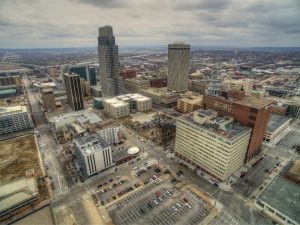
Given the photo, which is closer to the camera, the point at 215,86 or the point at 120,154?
the point at 120,154

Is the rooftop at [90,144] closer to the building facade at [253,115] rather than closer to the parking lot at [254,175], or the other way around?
the parking lot at [254,175]

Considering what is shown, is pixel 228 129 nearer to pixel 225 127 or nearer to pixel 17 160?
pixel 225 127

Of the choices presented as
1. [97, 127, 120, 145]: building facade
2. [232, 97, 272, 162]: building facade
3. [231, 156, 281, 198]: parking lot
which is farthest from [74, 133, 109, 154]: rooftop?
[232, 97, 272, 162]: building facade

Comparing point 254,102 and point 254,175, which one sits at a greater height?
point 254,102

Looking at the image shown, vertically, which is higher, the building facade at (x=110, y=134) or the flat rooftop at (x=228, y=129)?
the flat rooftop at (x=228, y=129)

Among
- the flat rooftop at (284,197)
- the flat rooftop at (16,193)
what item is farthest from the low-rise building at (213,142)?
the flat rooftop at (16,193)

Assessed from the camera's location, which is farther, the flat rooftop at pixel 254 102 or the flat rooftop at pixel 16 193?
the flat rooftop at pixel 254 102

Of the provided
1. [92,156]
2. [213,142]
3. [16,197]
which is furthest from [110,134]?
[213,142]
